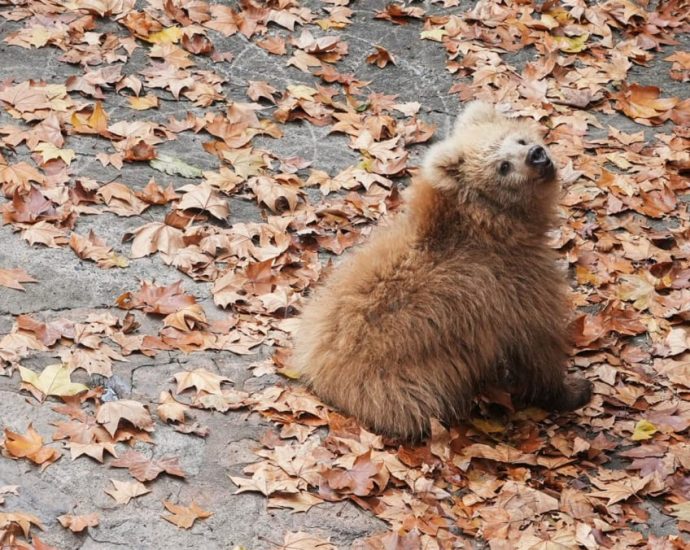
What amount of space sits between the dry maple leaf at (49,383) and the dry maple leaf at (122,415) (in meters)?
0.20

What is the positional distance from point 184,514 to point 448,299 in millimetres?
1742

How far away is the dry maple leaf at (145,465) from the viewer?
14.8ft

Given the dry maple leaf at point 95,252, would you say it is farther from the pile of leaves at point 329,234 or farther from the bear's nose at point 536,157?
the bear's nose at point 536,157

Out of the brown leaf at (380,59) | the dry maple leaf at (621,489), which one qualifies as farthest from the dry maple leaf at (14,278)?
the brown leaf at (380,59)

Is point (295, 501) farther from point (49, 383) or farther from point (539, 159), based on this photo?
point (539, 159)

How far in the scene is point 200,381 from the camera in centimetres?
521

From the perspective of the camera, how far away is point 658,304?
6.36 m

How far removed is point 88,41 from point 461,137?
388 centimetres

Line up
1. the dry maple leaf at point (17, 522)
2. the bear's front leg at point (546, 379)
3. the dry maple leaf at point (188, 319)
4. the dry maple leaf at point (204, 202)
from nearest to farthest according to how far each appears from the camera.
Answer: the dry maple leaf at point (17, 522) → the bear's front leg at point (546, 379) → the dry maple leaf at point (188, 319) → the dry maple leaf at point (204, 202)

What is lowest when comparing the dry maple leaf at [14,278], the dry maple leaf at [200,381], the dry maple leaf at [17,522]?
the dry maple leaf at [14,278]

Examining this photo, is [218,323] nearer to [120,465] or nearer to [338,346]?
[338,346]

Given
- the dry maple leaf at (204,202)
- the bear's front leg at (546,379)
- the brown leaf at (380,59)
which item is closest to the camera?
the bear's front leg at (546,379)

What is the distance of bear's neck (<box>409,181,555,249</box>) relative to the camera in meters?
5.28

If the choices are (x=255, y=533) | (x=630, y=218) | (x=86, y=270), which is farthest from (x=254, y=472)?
(x=630, y=218)
